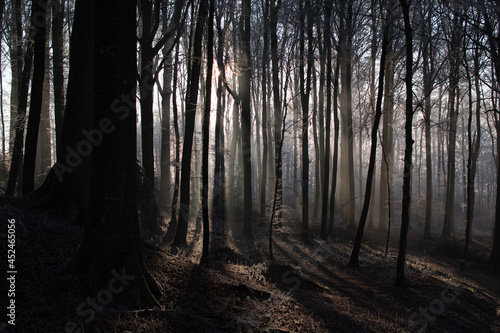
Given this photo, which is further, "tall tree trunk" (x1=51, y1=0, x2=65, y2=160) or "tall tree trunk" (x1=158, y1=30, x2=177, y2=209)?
"tall tree trunk" (x1=158, y1=30, x2=177, y2=209)

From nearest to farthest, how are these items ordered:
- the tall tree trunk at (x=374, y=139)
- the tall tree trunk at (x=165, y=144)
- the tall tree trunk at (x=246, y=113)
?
the tall tree trunk at (x=374, y=139) < the tall tree trunk at (x=246, y=113) < the tall tree trunk at (x=165, y=144)

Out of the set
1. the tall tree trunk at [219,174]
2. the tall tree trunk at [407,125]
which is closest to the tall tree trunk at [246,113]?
the tall tree trunk at [219,174]

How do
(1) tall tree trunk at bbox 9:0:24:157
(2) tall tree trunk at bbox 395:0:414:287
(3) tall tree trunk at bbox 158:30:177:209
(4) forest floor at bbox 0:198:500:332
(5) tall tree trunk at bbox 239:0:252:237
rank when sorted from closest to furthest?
(4) forest floor at bbox 0:198:500:332
(2) tall tree trunk at bbox 395:0:414:287
(1) tall tree trunk at bbox 9:0:24:157
(5) tall tree trunk at bbox 239:0:252:237
(3) tall tree trunk at bbox 158:30:177:209

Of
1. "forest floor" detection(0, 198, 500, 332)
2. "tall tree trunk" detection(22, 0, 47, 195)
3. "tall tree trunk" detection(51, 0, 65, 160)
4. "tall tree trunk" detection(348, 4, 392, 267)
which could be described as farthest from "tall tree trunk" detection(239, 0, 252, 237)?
"tall tree trunk" detection(22, 0, 47, 195)

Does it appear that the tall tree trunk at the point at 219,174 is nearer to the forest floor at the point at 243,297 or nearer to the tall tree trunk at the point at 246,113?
the tall tree trunk at the point at 246,113

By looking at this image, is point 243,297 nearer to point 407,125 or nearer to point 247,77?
point 407,125

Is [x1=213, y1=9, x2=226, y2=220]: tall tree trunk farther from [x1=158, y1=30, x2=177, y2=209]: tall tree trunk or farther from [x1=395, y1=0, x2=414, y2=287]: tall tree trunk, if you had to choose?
[x1=395, y1=0, x2=414, y2=287]: tall tree trunk

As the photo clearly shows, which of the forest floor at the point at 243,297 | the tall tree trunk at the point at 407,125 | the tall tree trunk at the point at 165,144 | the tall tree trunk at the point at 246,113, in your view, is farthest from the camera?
the tall tree trunk at the point at 165,144

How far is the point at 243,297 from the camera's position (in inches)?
215


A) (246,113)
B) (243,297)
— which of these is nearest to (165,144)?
(246,113)

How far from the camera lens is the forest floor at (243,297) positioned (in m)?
3.64

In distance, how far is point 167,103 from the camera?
69.1 feet

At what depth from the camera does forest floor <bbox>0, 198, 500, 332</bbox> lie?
3643 millimetres

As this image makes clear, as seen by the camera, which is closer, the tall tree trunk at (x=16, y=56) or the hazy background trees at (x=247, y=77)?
the hazy background trees at (x=247, y=77)
